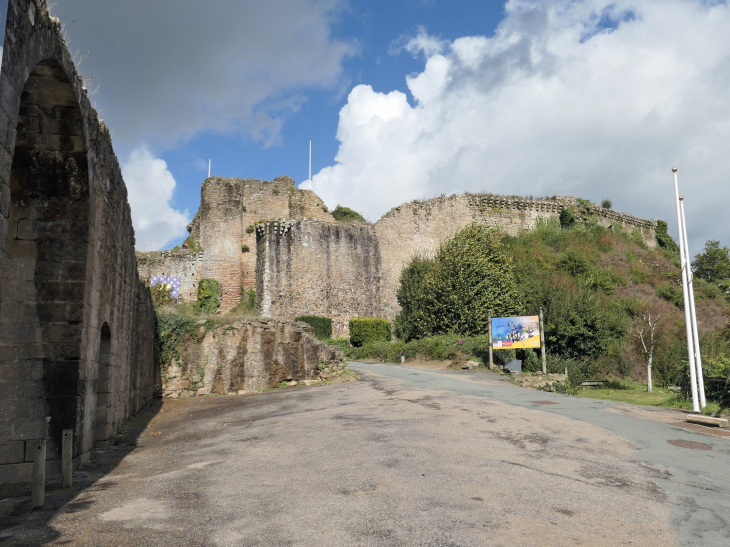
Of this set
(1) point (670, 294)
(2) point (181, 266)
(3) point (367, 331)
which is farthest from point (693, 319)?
(2) point (181, 266)

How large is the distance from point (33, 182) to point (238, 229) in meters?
25.9

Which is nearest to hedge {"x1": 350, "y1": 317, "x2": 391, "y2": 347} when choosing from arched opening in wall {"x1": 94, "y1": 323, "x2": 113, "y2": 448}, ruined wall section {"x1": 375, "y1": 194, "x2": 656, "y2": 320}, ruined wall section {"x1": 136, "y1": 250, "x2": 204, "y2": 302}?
ruined wall section {"x1": 375, "y1": 194, "x2": 656, "y2": 320}

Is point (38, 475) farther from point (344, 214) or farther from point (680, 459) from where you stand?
point (344, 214)

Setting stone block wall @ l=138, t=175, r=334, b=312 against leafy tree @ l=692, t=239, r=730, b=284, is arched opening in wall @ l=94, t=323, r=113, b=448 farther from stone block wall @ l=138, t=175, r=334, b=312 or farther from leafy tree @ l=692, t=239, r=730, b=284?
leafy tree @ l=692, t=239, r=730, b=284

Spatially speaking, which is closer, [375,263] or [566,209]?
[375,263]

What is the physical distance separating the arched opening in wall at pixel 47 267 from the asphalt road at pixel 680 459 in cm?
652

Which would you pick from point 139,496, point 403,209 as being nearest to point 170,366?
point 139,496

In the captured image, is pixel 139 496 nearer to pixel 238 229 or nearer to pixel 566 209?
pixel 238 229

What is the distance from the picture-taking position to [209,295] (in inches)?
1151

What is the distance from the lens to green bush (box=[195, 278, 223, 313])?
28.8 m

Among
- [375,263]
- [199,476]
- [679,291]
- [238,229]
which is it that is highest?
[238,229]

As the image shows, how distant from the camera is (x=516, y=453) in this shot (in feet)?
20.7

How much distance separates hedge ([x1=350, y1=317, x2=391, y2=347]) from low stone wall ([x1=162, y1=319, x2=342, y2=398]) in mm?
12578

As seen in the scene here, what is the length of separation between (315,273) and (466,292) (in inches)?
353
